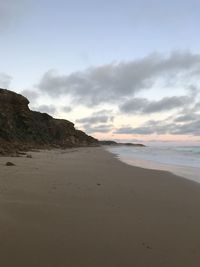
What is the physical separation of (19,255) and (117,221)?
1889 mm

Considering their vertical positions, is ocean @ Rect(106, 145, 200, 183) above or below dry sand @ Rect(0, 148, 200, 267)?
above

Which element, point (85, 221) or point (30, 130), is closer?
point (85, 221)

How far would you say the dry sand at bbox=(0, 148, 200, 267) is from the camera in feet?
11.7

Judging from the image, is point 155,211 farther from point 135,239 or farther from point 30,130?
point 30,130

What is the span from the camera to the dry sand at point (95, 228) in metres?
3.57

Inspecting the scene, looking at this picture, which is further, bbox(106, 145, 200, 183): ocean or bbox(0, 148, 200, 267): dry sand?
bbox(106, 145, 200, 183): ocean

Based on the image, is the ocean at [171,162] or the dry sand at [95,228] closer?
the dry sand at [95,228]

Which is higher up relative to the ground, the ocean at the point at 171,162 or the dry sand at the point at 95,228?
the ocean at the point at 171,162

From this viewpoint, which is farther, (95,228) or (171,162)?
(171,162)

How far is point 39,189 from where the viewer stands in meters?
7.25

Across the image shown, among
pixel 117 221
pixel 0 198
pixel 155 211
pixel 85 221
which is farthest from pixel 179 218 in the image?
pixel 0 198

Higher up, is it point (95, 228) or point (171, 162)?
point (171, 162)

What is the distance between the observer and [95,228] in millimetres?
4594

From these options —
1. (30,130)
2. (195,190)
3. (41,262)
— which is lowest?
(41,262)
